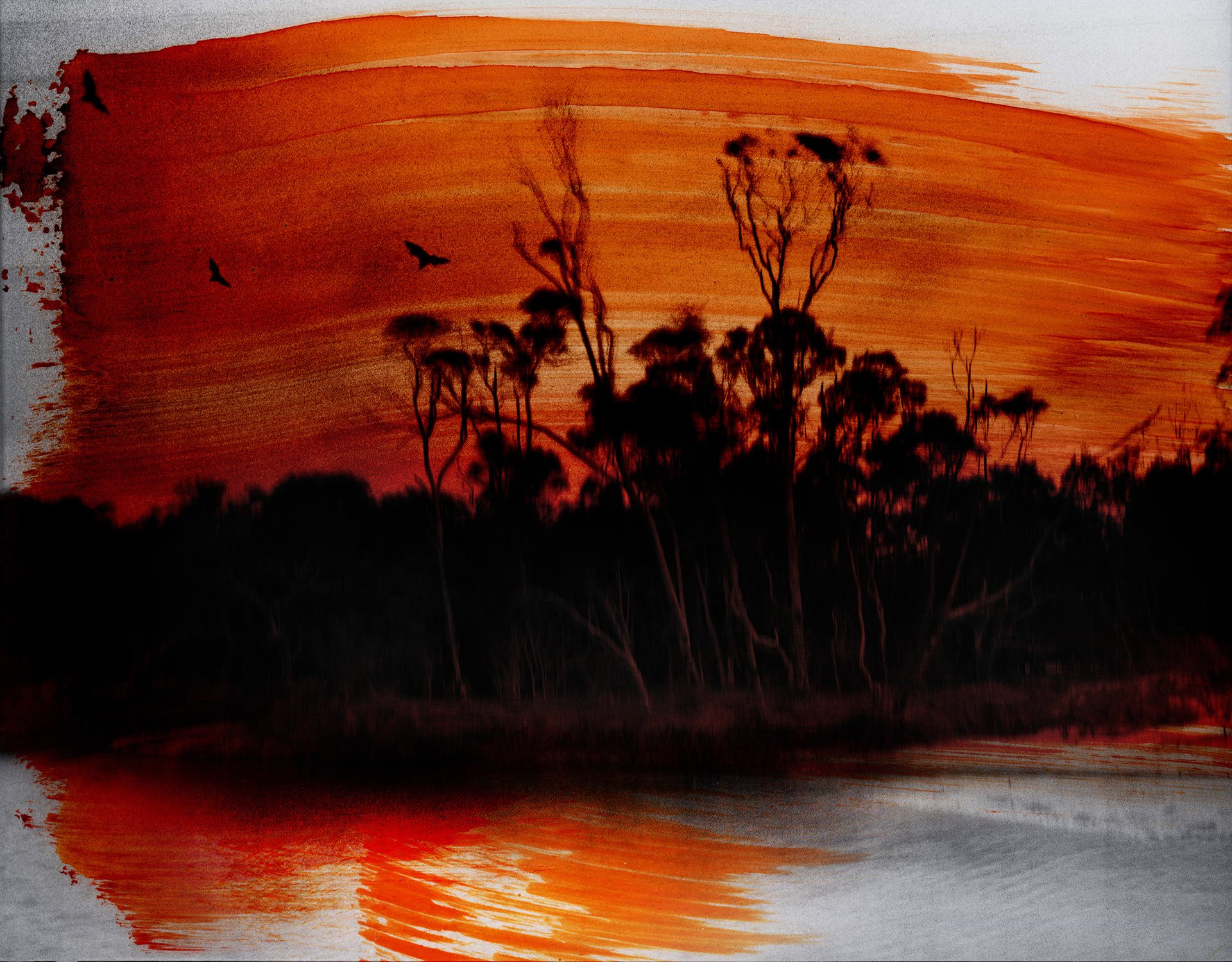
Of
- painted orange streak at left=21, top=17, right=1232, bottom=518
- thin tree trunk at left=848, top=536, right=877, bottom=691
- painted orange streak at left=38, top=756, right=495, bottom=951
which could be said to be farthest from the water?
painted orange streak at left=21, top=17, right=1232, bottom=518

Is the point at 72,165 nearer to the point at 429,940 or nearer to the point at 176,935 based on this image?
the point at 176,935

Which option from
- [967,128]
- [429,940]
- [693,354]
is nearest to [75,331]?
[693,354]

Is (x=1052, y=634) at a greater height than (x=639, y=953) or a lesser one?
greater

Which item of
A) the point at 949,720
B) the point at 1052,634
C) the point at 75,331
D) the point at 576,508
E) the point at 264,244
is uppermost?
the point at 264,244

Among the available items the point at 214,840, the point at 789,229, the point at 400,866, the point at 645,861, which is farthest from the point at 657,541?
the point at 214,840

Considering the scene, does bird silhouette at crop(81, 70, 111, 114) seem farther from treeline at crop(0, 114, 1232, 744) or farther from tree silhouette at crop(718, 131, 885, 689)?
tree silhouette at crop(718, 131, 885, 689)

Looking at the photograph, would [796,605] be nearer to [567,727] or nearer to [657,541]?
[657,541]
